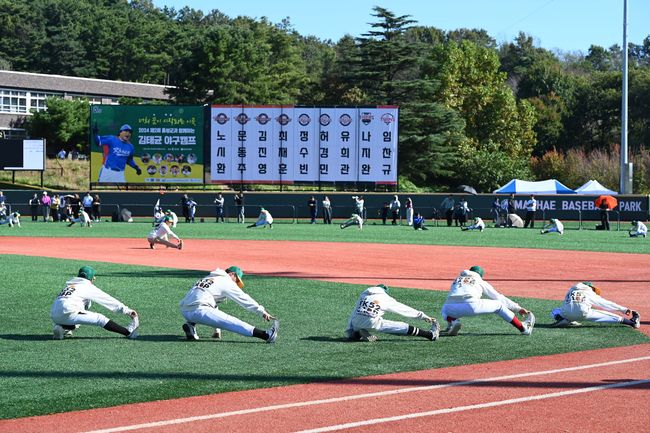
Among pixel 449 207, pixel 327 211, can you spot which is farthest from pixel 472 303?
pixel 327 211

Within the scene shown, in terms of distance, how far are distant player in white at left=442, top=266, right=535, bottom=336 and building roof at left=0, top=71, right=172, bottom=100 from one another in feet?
249

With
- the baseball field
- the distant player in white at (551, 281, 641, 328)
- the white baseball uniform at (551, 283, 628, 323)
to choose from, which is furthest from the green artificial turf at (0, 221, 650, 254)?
the white baseball uniform at (551, 283, 628, 323)

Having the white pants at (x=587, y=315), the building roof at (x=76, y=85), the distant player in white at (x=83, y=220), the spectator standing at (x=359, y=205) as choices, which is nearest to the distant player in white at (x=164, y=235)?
the distant player in white at (x=83, y=220)

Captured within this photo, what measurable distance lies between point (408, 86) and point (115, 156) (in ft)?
100

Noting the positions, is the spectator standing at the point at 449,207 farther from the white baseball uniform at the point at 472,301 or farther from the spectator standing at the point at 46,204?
the white baseball uniform at the point at 472,301

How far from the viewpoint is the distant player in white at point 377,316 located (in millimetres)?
13891

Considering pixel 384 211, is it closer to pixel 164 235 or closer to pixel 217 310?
pixel 164 235

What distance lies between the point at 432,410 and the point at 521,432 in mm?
1175

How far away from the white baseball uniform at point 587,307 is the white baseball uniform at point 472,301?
4.36 feet

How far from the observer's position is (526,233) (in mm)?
43625

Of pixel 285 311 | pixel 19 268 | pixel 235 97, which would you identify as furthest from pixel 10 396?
pixel 235 97

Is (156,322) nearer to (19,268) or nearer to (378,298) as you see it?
(378,298)

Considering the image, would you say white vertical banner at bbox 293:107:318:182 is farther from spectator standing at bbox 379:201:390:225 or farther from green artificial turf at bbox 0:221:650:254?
green artificial turf at bbox 0:221:650:254

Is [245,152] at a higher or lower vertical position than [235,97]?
lower
